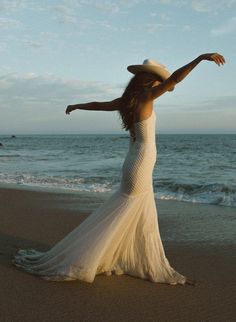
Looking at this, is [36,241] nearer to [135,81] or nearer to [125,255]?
[125,255]

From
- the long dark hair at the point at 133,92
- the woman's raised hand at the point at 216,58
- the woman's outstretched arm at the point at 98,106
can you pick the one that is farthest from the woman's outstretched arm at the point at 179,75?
the woman's outstretched arm at the point at 98,106

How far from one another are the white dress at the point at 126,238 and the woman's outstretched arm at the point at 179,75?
0.30 meters

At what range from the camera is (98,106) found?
446cm

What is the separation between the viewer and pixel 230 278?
4.71 metres

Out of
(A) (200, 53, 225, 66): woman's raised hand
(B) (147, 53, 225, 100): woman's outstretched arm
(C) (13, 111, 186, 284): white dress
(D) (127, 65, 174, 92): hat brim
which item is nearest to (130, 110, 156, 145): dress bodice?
(C) (13, 111, 186, 284): white dress

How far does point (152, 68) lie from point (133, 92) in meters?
0.30

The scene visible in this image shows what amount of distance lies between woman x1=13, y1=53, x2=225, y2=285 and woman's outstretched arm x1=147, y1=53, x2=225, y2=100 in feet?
0.07

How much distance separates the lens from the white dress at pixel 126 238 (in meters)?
4.25

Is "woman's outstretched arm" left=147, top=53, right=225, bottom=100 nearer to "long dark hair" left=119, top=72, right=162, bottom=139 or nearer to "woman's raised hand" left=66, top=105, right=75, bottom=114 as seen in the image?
"long dark hair" left=119, top=72, right=162, bottom=139

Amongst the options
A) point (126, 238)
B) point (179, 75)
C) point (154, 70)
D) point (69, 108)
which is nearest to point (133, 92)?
point (154, 70)

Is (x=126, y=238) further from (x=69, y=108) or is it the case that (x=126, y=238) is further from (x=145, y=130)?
(x=69, y=108)

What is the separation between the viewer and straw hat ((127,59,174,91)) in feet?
13.5

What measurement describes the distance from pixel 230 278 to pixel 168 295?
963 mm

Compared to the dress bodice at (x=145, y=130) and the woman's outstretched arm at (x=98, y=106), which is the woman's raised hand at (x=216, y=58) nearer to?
the dress bodice at (x=145, y=130)
